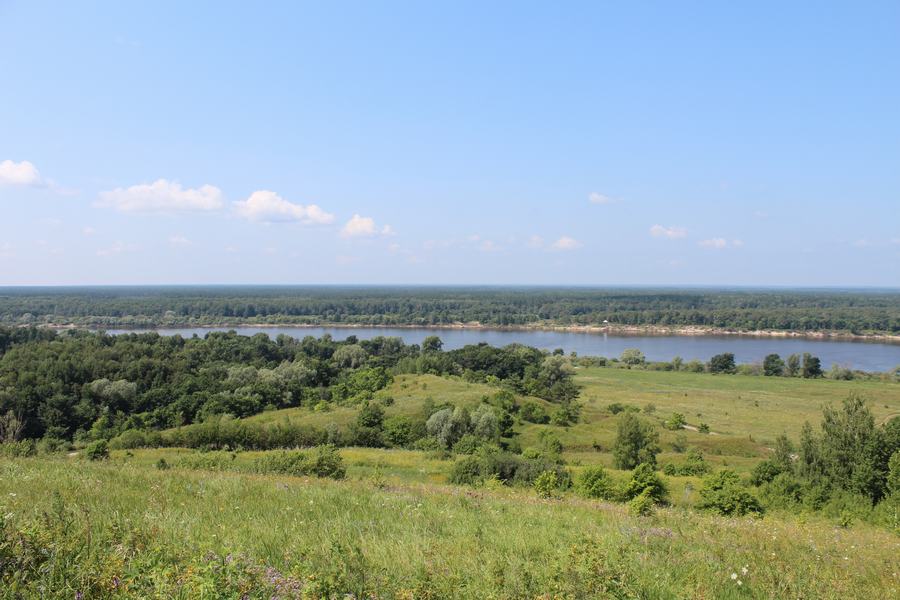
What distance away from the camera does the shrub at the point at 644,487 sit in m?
20.2

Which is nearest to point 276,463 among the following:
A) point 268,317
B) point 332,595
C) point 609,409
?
point 332,595

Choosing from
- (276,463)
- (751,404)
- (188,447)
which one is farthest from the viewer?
(751,404)

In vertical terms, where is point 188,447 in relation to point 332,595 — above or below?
below

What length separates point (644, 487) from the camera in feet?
69.2

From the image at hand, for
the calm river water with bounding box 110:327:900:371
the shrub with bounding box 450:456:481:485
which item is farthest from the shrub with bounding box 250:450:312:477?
the calm river water with bounding box 110:327:900:371

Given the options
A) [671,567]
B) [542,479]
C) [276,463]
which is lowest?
[542,479]

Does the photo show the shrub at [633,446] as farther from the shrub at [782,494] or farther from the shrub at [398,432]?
the shrub at [398,432]

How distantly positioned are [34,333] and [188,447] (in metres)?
61.0

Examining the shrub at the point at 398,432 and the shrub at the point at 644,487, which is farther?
the shrub at the point at 398,432

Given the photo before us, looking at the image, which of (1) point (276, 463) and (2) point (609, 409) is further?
(2) point (609, 409)

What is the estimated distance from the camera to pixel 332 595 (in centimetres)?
346

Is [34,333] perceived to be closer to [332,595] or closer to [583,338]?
[332,595]

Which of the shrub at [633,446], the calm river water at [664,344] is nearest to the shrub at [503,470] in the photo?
the shrub at [633,446]

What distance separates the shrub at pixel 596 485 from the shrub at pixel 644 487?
586 mm
